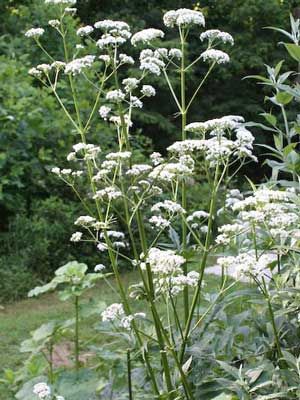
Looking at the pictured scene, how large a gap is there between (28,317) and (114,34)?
3791 mm

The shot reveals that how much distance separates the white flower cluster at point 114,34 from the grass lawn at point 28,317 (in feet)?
8.71

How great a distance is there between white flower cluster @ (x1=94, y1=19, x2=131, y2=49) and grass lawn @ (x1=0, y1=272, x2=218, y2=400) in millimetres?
2655

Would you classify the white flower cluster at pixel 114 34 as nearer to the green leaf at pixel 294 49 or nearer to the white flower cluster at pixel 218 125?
the white flower cluster at pixel 218 125

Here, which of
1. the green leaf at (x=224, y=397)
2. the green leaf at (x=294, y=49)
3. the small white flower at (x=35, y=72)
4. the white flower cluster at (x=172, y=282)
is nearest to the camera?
the green leaf at (x=224, y=397)

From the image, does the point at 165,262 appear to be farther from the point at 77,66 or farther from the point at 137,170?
the point at 77,66

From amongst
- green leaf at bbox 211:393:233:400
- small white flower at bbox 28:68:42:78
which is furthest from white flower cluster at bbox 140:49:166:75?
green leaf at bbox 211:393:233:400

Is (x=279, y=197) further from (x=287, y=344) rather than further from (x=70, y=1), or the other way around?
(x=70, y=1)

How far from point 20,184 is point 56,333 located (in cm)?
441

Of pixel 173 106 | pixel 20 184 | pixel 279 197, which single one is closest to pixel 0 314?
pixel 20 184

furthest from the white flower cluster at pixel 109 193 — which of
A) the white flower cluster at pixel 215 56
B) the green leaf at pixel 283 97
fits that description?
the green leaf at pixel 283 97

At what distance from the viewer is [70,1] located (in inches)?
119

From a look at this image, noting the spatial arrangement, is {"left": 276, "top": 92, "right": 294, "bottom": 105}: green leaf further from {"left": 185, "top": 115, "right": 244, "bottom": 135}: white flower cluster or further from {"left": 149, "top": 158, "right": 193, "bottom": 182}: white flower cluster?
{"left": 149, "top": 158, "right": 193, "bottom": 182}: white flower cluster

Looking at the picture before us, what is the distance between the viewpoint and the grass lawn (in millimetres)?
5312

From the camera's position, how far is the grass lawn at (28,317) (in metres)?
5.31
